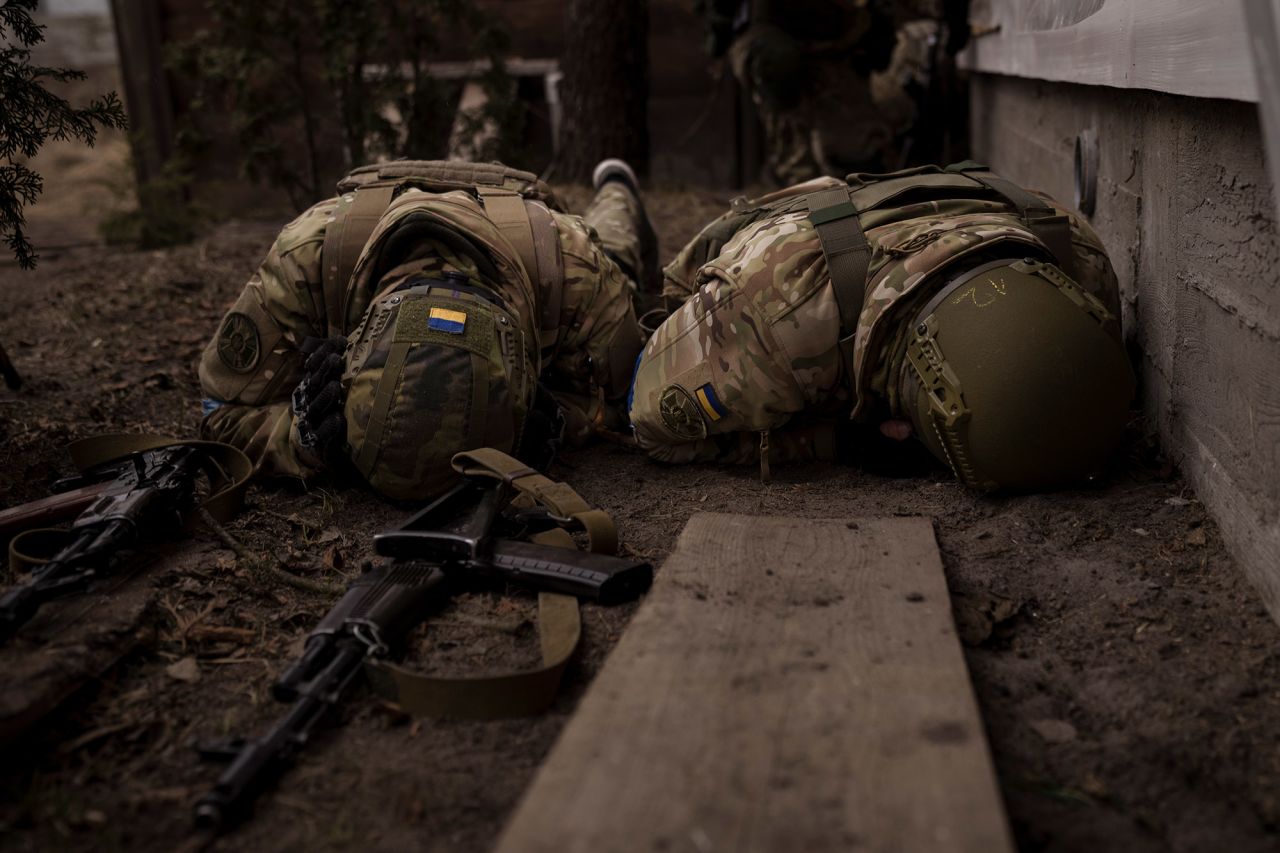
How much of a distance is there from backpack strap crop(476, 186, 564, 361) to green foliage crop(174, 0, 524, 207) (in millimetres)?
3170

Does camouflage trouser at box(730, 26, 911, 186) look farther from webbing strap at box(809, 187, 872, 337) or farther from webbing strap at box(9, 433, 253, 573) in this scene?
webbing strap at box(9, 433, 253, 573)

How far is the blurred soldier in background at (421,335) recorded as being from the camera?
2789mm

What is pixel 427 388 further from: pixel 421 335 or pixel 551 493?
pixel 551 493

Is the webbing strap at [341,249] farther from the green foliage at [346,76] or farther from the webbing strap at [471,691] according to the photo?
the green foliage at [346,76]

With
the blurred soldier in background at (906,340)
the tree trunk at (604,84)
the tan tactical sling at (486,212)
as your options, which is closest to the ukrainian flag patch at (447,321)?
the tan tactical sling at (486,212)

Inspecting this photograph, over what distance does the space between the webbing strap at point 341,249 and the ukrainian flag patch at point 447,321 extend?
476 millimetres

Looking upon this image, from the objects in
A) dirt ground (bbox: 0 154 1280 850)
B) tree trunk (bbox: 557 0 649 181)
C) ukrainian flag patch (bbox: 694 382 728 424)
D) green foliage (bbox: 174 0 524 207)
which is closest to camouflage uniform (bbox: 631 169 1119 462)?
ukrainian flag patch (bbox: 694 382 728 424)

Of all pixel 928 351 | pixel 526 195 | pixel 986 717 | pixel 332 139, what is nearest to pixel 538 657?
Answer: pixel 986 717

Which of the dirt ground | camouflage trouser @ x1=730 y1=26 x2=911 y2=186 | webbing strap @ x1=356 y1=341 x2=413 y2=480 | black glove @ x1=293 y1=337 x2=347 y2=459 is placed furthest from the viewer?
camouflage trouser @ x1=730 y1=26 x2=911 y2=186

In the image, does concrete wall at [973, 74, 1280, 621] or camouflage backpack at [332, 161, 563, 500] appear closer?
concrete wall at [973, 74, 1280, 621]

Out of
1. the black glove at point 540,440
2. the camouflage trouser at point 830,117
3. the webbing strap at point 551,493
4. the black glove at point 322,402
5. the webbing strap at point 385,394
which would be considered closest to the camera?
the webbing strap at point 551,493

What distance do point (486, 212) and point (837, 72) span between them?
Result: 4415mm

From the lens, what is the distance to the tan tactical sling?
10.5ft

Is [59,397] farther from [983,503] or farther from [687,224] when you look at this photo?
[687,224]
